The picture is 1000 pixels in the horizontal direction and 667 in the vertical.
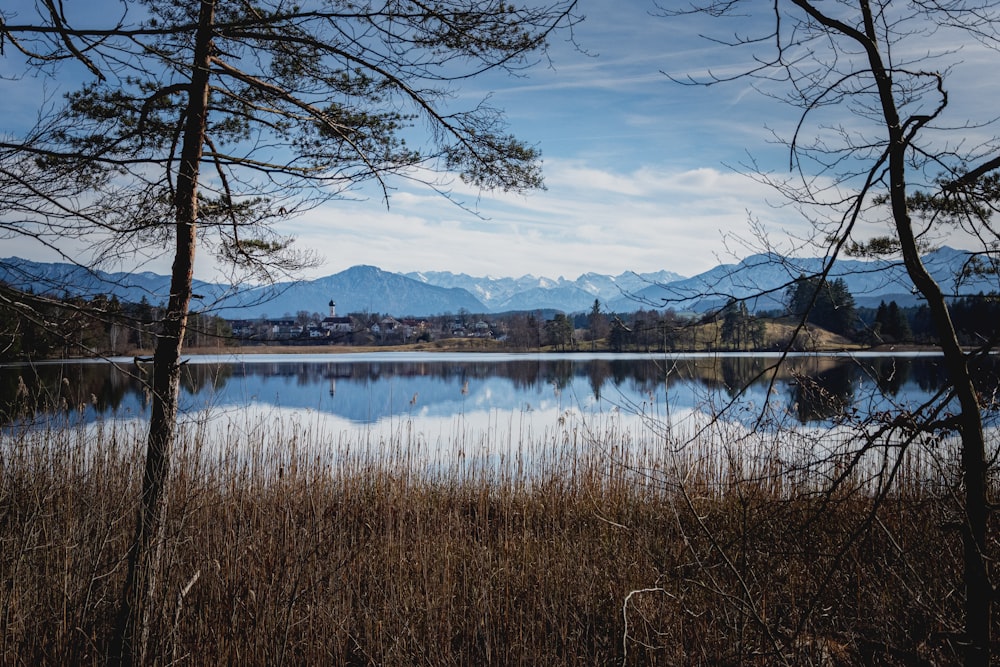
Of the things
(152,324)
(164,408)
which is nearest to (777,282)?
(152,324)

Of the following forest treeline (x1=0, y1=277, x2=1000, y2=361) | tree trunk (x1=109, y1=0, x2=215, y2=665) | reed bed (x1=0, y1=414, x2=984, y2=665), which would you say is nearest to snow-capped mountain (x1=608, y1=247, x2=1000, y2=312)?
forest treeline (x1=0, y1=277, x2=1000, y2=361)

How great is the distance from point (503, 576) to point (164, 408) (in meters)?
2.75

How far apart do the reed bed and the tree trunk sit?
0.14 meters

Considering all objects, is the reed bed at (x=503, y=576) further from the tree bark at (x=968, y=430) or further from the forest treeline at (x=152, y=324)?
the forest treeline at (x=152, y=324)

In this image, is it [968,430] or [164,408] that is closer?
[968,430]

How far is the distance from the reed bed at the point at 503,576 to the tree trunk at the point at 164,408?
0.47 ft

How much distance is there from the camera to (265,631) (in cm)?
382

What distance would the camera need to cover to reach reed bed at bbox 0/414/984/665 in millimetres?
3307

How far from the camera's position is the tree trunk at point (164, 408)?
12.0 ft

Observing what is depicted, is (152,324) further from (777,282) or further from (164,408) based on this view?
(777,282)

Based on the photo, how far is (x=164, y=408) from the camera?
3791 mm

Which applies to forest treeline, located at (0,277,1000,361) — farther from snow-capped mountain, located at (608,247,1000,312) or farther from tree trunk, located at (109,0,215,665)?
tree trunk, located at (109,0,215,665)

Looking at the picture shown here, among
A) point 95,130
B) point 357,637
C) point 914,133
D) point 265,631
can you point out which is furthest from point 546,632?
point 95,130

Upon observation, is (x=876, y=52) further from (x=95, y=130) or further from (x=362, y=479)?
(x=362, y=479)
